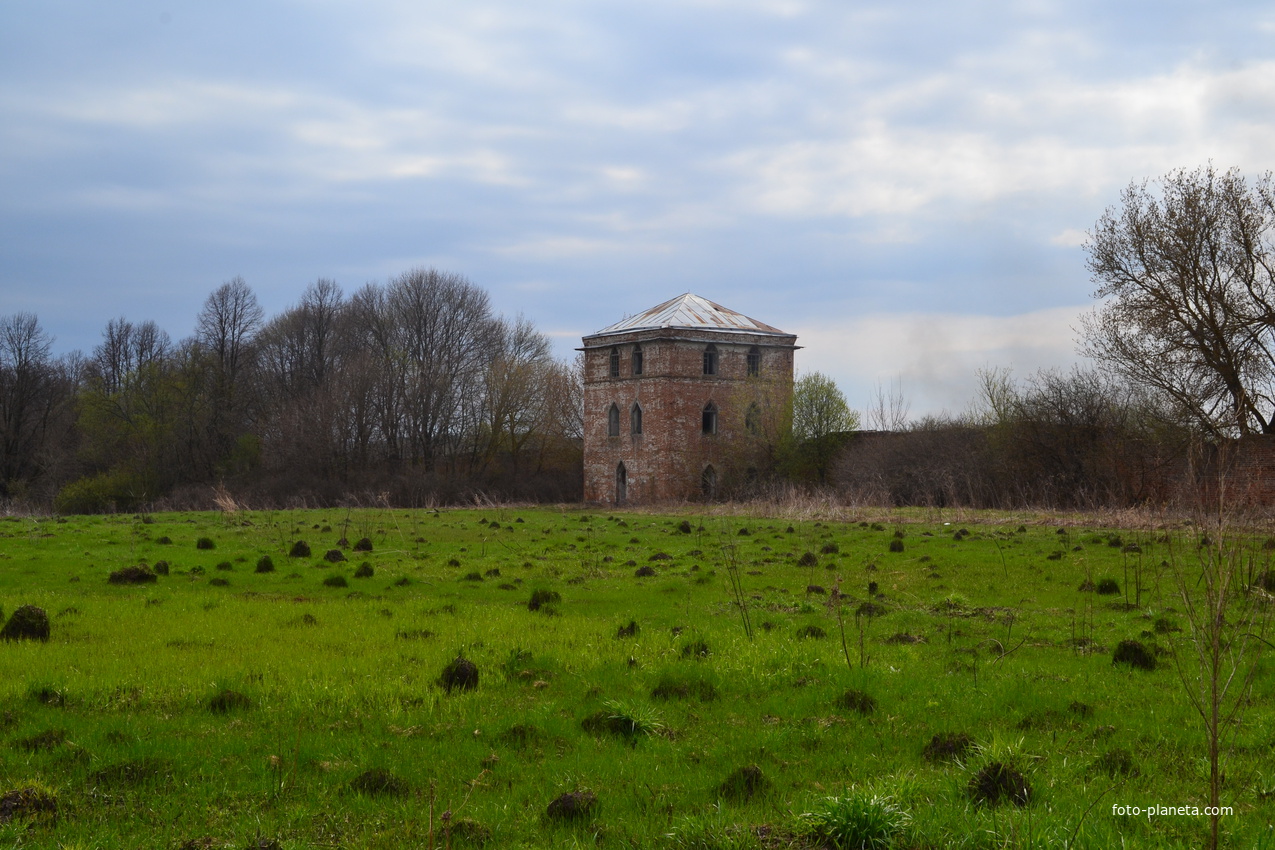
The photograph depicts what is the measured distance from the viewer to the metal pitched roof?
58.9m

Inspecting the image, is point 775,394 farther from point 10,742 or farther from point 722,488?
point 10,742

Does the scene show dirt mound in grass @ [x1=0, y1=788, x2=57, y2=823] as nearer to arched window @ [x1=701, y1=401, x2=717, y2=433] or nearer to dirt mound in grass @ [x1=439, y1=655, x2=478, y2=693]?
dirt mound in grass @ [x1=439, y1=655, x2=478, y2=693]

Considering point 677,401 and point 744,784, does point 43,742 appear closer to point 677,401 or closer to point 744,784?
point 744,784

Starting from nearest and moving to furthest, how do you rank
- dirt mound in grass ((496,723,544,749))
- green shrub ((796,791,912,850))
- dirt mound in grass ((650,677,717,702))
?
green shrub ((796,791,912,850)) → dirt mound in grass ((496,723,544,749)) → dirt mound in grass ((650,677,717,702))

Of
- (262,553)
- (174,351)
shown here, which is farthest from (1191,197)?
(174,351)

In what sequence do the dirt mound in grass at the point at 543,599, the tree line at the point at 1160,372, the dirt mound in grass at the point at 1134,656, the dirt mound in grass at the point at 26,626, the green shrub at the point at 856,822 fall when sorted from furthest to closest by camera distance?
the tree line at the point at 1160,372, the dirt mound in grass at the point at 543,599, the dirt mound in grass at the point at 26,626, the dirt mound in grass at the point at 1134,656, the green shrub at the point at 856,822

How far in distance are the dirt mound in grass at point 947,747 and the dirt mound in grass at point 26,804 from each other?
5391mm

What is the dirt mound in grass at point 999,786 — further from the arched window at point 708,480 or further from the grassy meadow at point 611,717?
the arched window at point 708,480

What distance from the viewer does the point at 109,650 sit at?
9766mm

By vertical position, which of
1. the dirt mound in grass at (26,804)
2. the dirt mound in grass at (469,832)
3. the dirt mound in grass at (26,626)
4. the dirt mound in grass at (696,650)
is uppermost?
the dirt mound in grass at (26,626)

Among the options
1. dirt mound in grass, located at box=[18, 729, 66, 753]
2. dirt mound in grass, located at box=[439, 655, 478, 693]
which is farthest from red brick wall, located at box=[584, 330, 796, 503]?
dirt mound in grass, located at box=[18, 729, 66, 753]

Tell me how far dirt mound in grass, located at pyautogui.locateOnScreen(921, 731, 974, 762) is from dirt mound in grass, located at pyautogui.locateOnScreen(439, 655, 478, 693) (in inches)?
149

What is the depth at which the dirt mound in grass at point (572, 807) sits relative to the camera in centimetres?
571

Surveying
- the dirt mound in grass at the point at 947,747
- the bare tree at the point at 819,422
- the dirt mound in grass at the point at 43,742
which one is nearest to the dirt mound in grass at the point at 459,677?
the dirt mound in grass at the point at 43,742
